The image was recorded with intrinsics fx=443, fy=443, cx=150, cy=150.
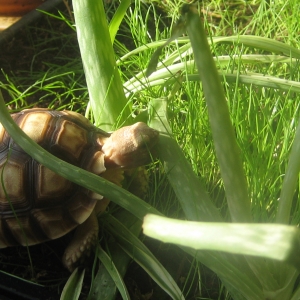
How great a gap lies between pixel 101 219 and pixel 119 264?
93 millimetres

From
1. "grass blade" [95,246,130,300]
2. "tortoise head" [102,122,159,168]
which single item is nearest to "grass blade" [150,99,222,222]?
"tortoise head" [102,122,159,168]

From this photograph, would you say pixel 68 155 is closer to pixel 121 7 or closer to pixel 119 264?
pixel 119 264

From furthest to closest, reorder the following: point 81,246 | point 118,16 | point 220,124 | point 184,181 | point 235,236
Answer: point 118,16, point 81,246, point 184,181, point 220,124, point 235,236

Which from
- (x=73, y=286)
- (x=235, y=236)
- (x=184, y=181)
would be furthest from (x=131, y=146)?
(x=235, y=236)

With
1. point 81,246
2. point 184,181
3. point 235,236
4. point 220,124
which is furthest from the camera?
point 81,246

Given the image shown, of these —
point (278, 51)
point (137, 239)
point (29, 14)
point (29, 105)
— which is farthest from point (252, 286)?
point (29, 14)

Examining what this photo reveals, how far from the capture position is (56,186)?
70 cm

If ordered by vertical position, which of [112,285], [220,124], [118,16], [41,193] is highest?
[118,16]

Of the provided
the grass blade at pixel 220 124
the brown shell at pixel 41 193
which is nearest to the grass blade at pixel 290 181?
the grass blade at pixel 220 124

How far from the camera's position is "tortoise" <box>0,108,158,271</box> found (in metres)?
0.70

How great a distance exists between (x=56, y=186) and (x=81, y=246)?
4.1 inches

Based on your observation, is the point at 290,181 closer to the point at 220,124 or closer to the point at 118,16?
the point at 220,124

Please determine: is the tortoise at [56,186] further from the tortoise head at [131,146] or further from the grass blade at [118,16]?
the grass blade at [118,16]

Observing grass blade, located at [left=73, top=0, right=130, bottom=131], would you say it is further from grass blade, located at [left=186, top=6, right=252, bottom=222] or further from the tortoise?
grass blade, located at [left=186, top=6, right=252, bottom=222]
